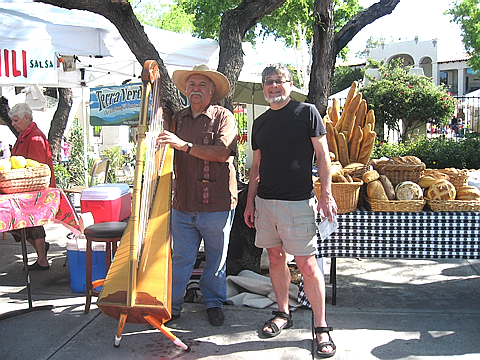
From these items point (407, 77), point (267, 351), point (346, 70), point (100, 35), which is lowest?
point (267, 351)

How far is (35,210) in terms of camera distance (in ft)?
12.3

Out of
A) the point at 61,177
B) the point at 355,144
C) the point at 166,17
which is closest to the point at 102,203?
the point at 355,144

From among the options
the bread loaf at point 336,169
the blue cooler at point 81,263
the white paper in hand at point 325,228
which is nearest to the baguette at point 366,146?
the bread loaf at point 336,169

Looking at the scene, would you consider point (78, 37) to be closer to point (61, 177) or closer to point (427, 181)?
point (427, 181)

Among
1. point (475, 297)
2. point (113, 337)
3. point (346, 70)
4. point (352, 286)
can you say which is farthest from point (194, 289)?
point (346, 70)

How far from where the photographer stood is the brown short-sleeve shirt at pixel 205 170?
10.9ft

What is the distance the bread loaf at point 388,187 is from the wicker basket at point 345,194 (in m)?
0.24

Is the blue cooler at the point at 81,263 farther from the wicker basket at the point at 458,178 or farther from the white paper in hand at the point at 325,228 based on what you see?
the wicker basket at the point at 458,178

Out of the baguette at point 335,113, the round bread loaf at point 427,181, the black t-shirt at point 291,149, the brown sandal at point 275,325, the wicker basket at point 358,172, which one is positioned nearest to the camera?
the black t-shirt at point 291,149

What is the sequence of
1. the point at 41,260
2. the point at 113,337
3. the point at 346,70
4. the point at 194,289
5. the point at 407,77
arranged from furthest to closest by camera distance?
the point at 346,70 < the point at 407,77 < the point at 41,260 < the point at 194,289 < the point at 113,337

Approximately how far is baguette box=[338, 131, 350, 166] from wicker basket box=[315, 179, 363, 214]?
0.46 meters

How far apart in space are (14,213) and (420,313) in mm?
3289

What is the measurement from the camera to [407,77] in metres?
14.8

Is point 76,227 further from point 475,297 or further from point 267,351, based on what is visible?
point 475,297
